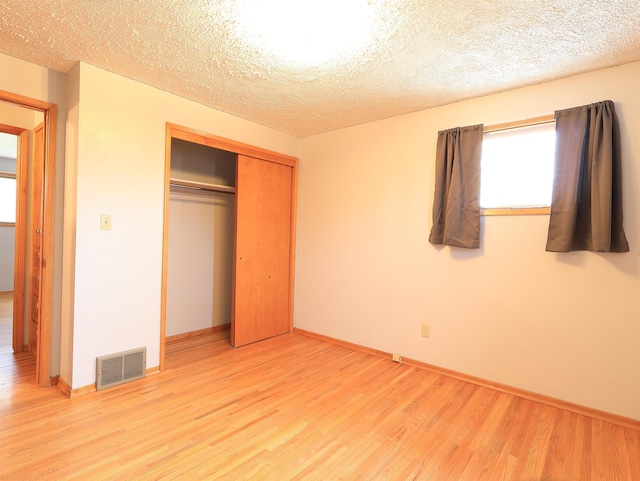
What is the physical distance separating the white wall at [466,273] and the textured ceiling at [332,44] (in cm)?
32

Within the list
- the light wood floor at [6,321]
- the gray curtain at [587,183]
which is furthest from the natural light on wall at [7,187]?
the gray curtain at [587,183]

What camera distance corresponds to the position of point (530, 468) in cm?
168

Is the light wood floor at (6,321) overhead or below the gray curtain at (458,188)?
below

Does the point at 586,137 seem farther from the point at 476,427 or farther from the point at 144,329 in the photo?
the point at 144,329

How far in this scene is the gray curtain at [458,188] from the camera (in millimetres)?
2643

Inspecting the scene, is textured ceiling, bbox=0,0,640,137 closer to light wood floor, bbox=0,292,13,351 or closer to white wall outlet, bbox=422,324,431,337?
white wall outlet, bbox=422,324,431,337

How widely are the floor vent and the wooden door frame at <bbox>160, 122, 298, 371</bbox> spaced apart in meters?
0.18

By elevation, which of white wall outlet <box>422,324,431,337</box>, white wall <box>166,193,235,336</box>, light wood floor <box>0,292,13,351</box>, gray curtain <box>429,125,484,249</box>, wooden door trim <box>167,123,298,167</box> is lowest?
light wood floor <box>0,292,13,351</box>

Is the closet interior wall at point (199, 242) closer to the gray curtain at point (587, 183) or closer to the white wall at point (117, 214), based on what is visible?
the white wall at point (117, 214)

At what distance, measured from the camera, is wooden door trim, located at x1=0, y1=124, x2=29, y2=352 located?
9.80ft

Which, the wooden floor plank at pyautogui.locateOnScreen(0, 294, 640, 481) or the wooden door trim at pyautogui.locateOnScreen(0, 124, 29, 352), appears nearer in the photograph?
the wooden floor plank at pyautogui.locateOnScreen(0, 294, 640, 481)

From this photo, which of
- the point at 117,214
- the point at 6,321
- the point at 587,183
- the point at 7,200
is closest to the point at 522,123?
the point at 587,183

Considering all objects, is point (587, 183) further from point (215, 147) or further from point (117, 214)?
point (117, 214)

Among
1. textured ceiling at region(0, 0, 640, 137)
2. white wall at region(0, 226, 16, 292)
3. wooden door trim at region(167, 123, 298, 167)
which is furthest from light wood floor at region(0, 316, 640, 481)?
white wall at region(0, 226, 16, 292)
